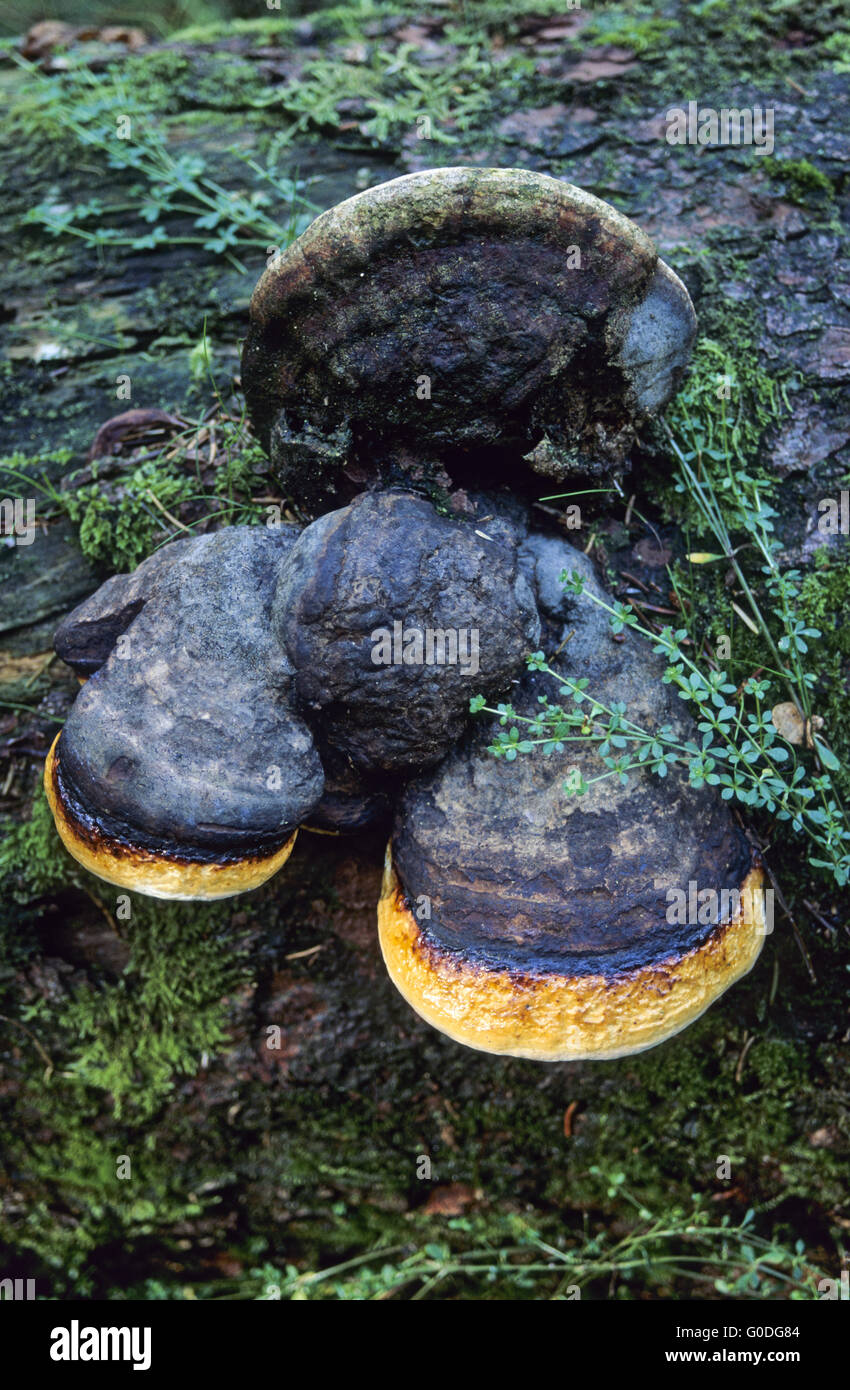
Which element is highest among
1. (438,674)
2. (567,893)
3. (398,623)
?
(398,623)

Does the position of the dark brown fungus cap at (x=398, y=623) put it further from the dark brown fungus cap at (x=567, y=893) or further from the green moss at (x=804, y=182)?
the green moss at (x=804, y=182)

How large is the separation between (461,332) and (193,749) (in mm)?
1274

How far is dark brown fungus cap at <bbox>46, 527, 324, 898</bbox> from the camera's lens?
2.34m

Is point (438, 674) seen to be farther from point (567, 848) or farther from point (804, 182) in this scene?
point (804, 182)

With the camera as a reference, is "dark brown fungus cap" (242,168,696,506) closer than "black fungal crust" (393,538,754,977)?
Yes

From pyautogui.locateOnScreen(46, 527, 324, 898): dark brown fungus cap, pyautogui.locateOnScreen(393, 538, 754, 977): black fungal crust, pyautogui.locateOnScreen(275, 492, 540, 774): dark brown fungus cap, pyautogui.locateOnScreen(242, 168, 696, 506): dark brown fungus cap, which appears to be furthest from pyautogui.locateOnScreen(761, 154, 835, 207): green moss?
pyautogui.locateOnScreen(46, 527, 324, 898): dark brown fungus cap

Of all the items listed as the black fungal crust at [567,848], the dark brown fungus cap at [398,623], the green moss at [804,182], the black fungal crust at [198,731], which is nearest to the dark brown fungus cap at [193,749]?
the black fungal crust at [198,731]

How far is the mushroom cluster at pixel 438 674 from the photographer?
2217 millimetres

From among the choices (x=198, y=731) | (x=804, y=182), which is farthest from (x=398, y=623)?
(x=804, y=182)

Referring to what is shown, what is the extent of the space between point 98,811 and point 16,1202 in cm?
205

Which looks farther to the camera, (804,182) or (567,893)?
(804,182)

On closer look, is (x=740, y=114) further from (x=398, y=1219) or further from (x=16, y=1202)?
(x=16, y=1202)

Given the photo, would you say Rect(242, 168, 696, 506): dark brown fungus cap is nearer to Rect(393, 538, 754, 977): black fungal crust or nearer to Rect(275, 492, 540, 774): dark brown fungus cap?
Rect(275, 492, 540, 774): dark brown fungus cap

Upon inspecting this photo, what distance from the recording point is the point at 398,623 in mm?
2250
